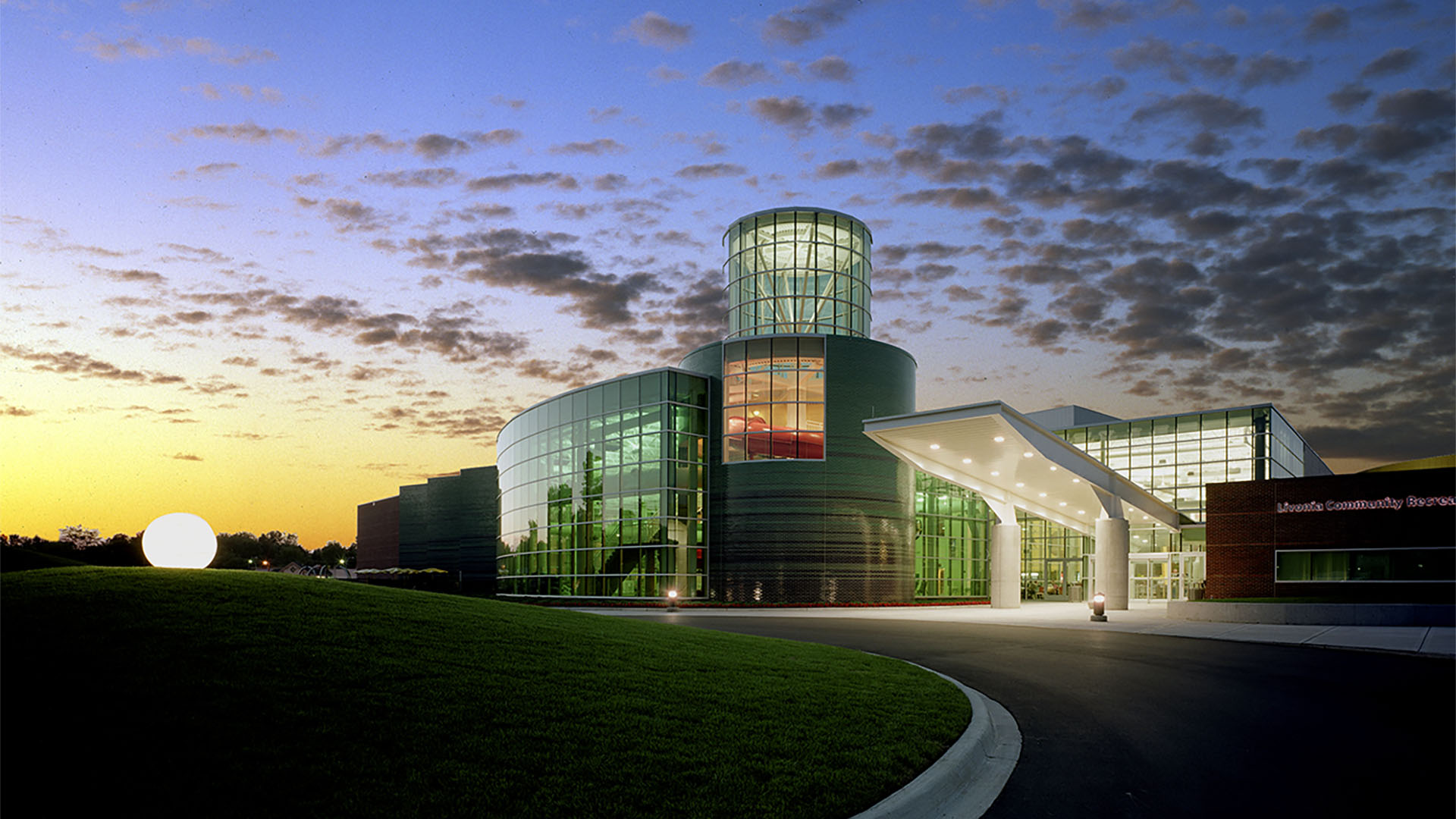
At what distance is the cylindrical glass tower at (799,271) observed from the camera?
50906mm

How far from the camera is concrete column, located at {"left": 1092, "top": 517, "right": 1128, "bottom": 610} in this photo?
3825 cm

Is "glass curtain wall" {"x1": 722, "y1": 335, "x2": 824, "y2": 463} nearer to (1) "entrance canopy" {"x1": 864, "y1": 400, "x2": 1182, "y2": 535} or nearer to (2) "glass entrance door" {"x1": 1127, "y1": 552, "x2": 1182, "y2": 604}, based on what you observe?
(1) "entrance canopy" {"x1": 864, "y1": 400, "x2": 1182, "y2": 535}

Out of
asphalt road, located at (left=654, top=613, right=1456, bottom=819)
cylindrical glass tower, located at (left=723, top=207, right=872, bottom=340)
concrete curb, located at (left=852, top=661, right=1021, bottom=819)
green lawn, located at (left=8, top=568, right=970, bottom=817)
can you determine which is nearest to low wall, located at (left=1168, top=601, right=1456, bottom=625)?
asphalt road, located at (left=654, top=613, right=1456, bottom=819)

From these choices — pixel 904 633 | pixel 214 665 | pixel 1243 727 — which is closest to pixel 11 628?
pixel 214 665

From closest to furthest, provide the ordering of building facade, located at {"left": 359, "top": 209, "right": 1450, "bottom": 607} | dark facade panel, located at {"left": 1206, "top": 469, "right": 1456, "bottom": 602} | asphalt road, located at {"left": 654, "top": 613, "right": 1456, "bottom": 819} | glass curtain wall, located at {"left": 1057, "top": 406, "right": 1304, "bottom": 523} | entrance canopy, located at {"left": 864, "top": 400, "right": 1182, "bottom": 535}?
asphalt road, located at {"left": 654, "top": 613, "right": 1456, "bottom": 819}
dark facade panel, located at {"left": 1206, "top": 469, "right": 1456, "bottom": 602}
entrance canopy, located at {"left": 864, "top": 400, "right": 1182, "bottom": 535}
building facade, located at {"left": 359, "top": 209, "right": 1450, "bottom": 607}
glass curtain wall, located at {"left": 1057, "top": 406, "right": 1304, "bottom": 523}

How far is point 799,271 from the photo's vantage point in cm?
5119

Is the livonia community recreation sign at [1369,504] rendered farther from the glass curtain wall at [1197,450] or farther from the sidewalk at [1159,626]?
the glass curtain wall at [1197,450]

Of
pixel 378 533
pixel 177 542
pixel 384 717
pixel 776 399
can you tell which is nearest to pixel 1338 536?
pixel 776 399

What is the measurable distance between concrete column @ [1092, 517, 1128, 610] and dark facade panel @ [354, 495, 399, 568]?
296 feet

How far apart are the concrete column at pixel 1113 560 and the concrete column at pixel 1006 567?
17.3 feet

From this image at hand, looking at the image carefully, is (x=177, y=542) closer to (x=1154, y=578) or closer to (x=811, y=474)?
(x=811, y=474)

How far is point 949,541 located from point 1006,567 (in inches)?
295

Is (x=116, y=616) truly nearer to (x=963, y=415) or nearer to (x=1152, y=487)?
(x=963, y=415)

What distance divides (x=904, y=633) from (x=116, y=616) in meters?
18.9
